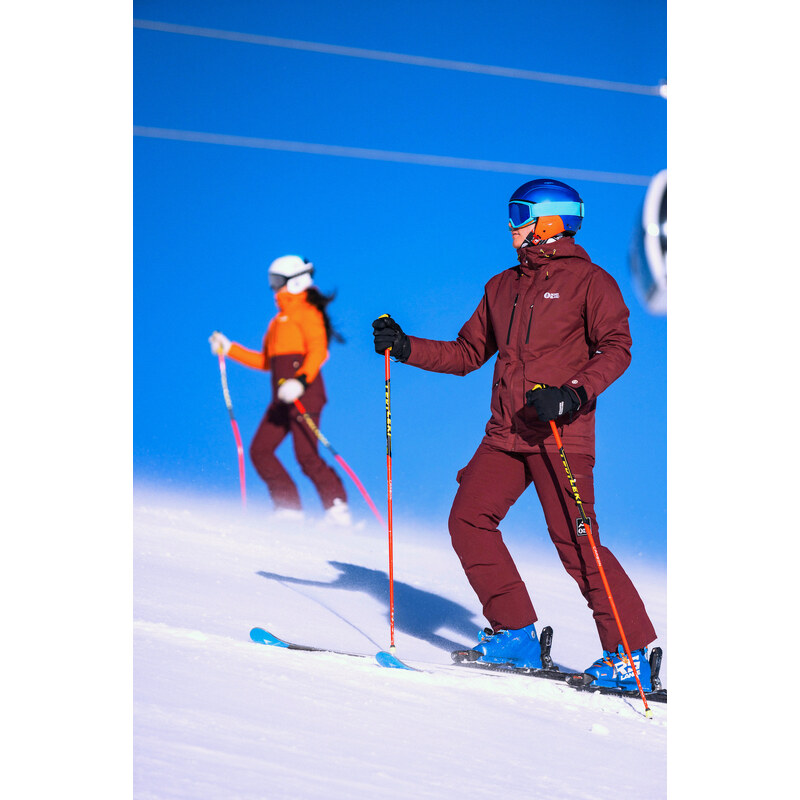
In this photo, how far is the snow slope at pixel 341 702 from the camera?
1.93 m

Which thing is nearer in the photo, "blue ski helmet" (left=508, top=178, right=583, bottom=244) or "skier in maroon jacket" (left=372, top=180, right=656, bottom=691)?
"skier in maroon jacket" (left=372, top=180, right=656, bottom=691)

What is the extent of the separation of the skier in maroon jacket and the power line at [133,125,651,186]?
138 centimetres

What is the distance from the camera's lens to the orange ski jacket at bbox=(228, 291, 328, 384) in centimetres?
433

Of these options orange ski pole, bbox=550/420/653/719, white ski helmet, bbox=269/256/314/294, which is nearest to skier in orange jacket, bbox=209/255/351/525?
white ski helmet, bbox=269/256/314/294

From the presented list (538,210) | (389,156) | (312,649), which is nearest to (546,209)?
(538,210)

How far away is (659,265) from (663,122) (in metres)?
0.79

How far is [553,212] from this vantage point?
277cm

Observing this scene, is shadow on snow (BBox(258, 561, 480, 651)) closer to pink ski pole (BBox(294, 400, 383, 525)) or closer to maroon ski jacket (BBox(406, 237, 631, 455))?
pink ski pole (BBox(294, 400, 383, 525))
